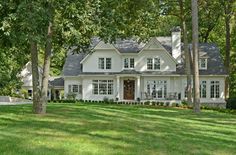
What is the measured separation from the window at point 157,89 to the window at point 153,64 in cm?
159

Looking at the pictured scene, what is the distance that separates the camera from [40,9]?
16109mm

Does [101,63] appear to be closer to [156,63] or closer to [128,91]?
[128,91]

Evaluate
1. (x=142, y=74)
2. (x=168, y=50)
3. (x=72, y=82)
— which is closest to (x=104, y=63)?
(x=72, y=82)

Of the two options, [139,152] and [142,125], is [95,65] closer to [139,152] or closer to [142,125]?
[142,125]

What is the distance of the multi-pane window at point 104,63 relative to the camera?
46.0 m

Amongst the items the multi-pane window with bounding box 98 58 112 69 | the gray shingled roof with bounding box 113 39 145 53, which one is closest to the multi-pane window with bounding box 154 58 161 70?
the gray shingled roof with bounding box 113 39 145 53

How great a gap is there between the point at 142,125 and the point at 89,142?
5126mm

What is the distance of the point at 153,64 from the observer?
1800 inches

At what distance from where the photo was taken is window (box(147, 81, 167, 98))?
45.3m

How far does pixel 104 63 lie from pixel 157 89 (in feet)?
20.4

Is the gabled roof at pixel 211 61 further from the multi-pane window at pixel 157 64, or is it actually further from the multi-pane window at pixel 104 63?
the multi-pane window at pixel 104 63

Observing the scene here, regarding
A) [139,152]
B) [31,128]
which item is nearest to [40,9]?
[31,128]

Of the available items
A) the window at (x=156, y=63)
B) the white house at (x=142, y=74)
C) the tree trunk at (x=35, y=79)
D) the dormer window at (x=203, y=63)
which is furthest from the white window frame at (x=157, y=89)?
the tree trunk at (x=35, y=79)

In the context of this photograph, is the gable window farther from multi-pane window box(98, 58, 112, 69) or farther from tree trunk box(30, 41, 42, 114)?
tree trunk box(30, 41, 42, 114)
